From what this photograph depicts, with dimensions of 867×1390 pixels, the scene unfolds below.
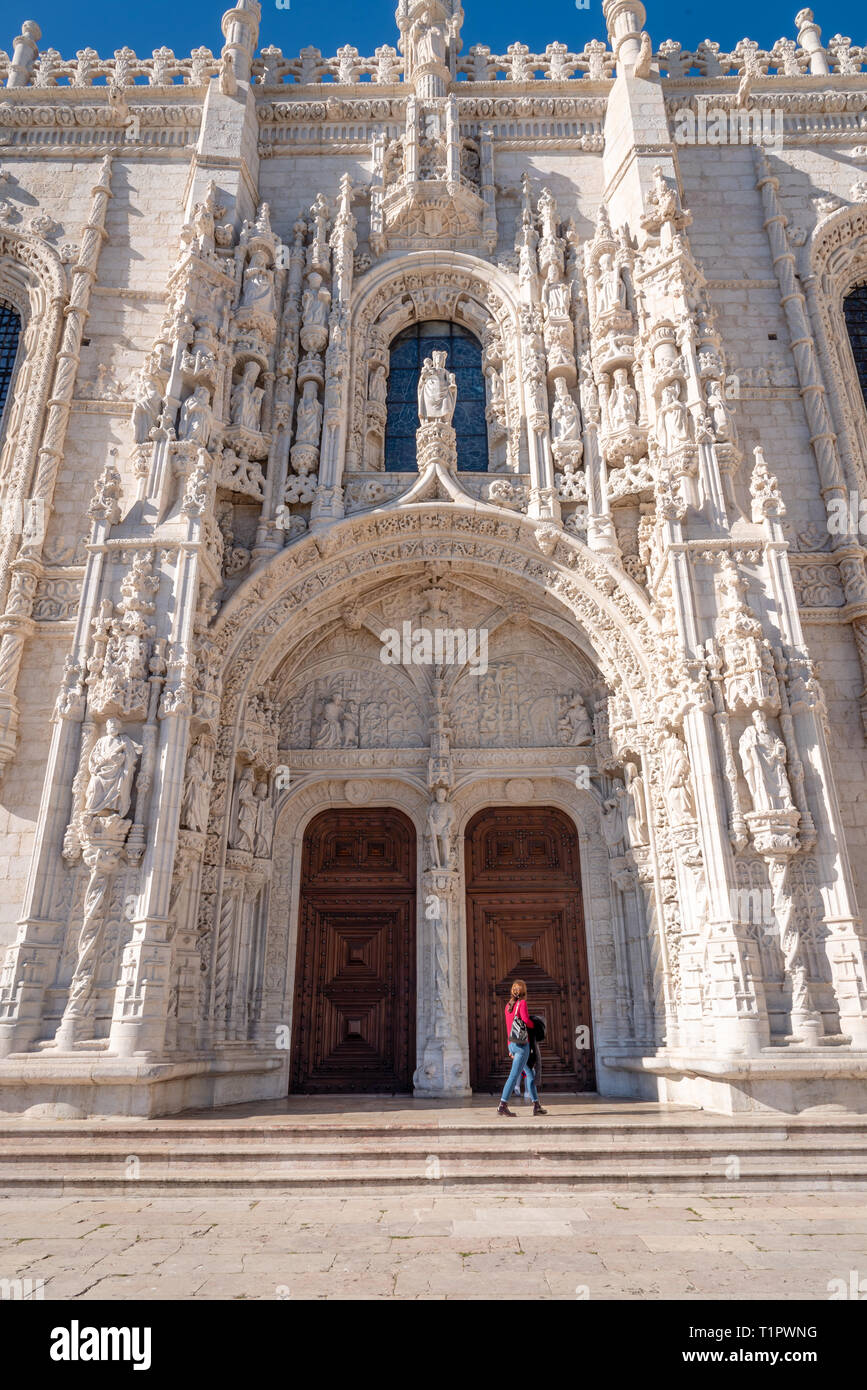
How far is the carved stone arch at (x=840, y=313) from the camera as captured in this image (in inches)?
500

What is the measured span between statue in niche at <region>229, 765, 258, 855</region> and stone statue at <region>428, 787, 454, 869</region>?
2.35 m

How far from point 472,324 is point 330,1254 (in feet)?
43.9

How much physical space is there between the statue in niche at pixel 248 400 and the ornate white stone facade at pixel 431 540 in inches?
5.1

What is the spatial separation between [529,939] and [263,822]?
12.8 feet

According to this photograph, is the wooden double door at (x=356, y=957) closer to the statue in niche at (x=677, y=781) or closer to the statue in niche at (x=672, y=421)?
the statue in niche at (x=677, y=781)

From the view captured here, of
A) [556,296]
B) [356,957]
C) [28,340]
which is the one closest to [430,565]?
[556,296]

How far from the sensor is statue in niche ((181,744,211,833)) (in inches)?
383

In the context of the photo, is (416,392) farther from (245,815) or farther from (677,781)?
(677,781)

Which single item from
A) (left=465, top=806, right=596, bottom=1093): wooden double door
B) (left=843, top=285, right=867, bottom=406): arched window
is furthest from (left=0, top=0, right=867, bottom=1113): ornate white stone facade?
(left=843, top=285, right=867, bottom=406): arched window

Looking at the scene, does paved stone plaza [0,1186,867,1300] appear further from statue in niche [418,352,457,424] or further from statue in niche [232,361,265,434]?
statue in niche [418,352,457,424]

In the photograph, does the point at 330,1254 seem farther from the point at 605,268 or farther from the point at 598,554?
the point at 605,268

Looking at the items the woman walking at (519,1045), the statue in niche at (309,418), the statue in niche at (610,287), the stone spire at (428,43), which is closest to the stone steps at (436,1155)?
the woman walking at (519,1045)

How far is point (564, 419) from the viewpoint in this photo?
489 inches

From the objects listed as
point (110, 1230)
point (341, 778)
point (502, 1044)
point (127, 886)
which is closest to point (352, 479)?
point (341, 778)
